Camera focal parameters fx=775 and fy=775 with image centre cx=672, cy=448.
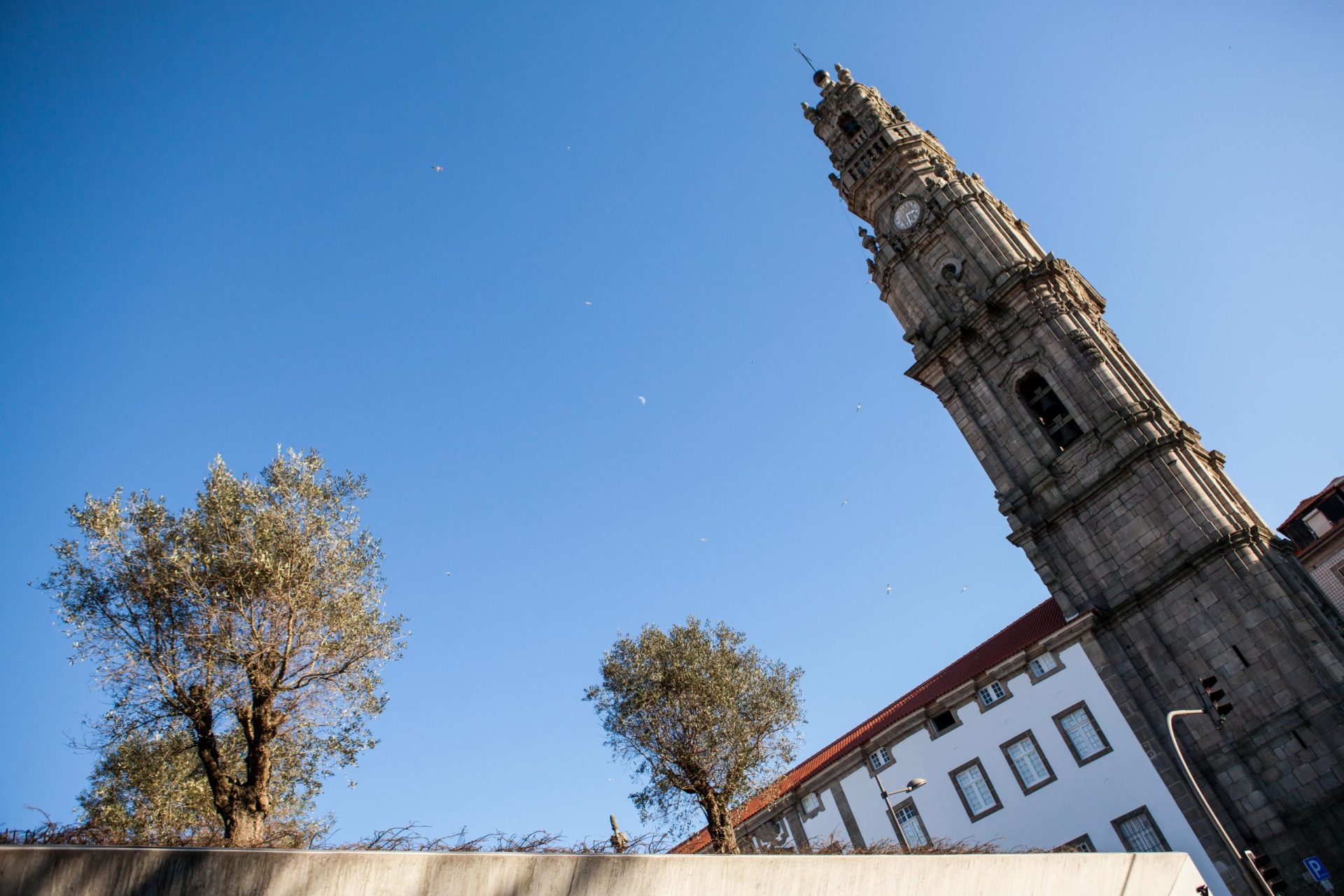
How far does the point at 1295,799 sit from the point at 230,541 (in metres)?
30.2

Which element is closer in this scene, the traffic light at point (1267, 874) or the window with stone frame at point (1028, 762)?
the traffic light at point (1267, 874)

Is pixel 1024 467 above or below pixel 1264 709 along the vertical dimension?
above

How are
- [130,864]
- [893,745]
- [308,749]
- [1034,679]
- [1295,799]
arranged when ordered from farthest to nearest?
[893,745]
[1034,679]
[1295,799]
[308,749]
[130,864]

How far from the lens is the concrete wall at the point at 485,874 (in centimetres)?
861

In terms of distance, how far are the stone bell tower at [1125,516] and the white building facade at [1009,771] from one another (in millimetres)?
873

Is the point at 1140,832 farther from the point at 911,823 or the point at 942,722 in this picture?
the point at 911,823

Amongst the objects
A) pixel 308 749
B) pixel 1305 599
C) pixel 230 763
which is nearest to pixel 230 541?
pixel 308 749

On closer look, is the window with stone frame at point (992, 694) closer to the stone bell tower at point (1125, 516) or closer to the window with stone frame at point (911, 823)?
the stone bell tower at point (1125, 516)

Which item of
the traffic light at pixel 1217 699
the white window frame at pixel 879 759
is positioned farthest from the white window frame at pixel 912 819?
the traffic light at pixel 1217 699

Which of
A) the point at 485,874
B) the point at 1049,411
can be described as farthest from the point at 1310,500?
the point at 485,874

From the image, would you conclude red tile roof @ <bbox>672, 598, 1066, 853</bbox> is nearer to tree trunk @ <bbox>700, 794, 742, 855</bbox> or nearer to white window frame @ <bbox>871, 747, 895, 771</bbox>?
white window frame @ <bbox>871, 747, 895, 771</bbox>

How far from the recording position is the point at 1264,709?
24.6 m

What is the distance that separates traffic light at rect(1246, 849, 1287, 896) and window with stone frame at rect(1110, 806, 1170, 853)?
2812 millimetres

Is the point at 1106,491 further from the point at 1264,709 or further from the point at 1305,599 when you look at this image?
the point at 1264,709
